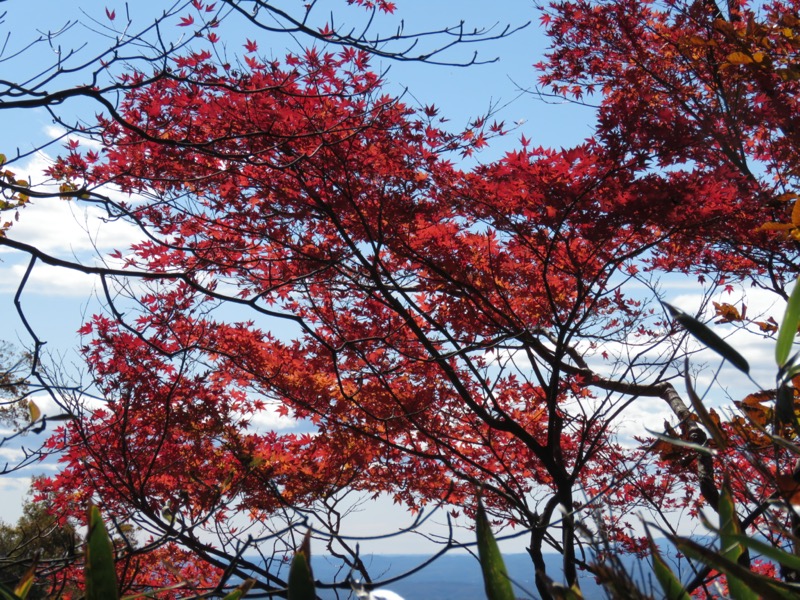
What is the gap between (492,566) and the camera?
4.30 ft

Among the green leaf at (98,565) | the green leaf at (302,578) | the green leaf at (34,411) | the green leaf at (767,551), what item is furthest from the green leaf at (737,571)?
the green leaf at (34,411)

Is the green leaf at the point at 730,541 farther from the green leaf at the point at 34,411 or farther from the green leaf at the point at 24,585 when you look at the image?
the green leaf at the point at 34,411

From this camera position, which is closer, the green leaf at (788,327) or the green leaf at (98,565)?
the green leaf at (788,327)

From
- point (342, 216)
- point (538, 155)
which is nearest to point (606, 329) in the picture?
point (538, 155)

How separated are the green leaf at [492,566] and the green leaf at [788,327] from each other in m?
0.59

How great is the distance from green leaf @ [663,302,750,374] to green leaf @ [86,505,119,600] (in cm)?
116

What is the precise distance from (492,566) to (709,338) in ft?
1.93

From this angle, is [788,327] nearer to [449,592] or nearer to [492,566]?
[492,566]

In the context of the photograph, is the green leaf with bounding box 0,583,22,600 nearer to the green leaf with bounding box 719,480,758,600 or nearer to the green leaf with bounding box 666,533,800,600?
the green leaf with bounding box 666,533,800,600

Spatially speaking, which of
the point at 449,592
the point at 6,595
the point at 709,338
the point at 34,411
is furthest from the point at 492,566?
the point at 449,592

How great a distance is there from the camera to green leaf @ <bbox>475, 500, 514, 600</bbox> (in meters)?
1.30

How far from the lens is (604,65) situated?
274 inches

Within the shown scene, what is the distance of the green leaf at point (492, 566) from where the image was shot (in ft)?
4.28

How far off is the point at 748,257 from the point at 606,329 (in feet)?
4.65
